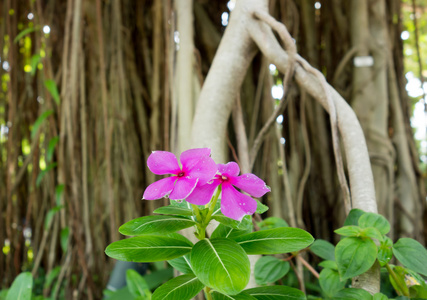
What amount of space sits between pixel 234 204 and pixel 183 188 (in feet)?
0.20

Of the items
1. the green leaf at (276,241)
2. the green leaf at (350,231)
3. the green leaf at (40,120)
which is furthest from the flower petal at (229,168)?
the green leaf at (40,120)

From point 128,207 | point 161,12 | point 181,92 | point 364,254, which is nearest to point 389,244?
point 364,254

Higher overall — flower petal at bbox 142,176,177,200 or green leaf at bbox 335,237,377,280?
flower petal at bbox 142,176,177,200

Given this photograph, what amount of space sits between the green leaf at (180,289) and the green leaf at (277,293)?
0.09 meters

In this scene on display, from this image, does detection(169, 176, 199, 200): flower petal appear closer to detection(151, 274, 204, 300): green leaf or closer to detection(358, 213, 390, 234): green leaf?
detection(151, 274, 204, 300): green leaf

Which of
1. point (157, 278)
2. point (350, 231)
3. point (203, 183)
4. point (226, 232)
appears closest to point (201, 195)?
point (203, 183)

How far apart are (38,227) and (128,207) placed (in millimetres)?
456

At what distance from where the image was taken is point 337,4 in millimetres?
1920

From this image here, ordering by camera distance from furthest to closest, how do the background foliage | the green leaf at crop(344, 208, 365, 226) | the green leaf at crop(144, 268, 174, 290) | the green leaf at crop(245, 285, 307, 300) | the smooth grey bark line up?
the background foliage → the green leaf at crop(144, 268, 174, 290) → the smooth grey bark → the green leaf at crop(344, 208, 365, 226) → the green leaf at crop(245, 285, 307, 300)

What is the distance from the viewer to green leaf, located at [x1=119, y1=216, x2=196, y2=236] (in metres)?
0.51

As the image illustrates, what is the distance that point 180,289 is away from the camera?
0.53 metres

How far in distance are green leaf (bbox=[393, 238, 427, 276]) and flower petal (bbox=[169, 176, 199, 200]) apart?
1.17 feet

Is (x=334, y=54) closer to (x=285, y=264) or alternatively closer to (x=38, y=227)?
(x=285, y=264)

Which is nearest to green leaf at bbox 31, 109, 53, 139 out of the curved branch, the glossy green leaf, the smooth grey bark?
the smooth grey bark
